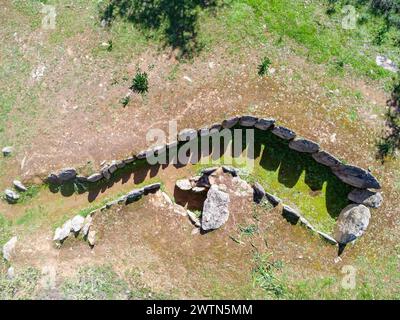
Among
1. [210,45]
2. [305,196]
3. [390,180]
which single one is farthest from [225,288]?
[210,45]

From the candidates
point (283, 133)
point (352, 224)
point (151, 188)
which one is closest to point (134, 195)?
point (151, 188)

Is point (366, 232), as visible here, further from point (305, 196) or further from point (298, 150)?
point (298, 150)

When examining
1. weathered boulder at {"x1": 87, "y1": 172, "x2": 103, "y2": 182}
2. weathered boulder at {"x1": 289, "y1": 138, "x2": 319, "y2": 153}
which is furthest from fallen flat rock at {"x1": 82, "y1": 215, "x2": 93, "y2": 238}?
weathered boulder at {"x1": 289, "y1": 138, "x2": 319, "y2": 153}

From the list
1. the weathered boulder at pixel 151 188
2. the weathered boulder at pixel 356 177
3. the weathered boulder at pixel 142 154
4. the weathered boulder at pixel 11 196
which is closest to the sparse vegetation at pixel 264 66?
the weathered boulder at pixel 356 177

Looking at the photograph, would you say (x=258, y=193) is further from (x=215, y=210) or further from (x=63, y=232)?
(x=63, y=232)

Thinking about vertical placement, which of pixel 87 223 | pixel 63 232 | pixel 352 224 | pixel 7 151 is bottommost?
pixel 63 232

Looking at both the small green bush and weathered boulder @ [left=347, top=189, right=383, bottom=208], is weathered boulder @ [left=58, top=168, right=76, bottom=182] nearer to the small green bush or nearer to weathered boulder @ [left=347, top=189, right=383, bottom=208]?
the small green bush
